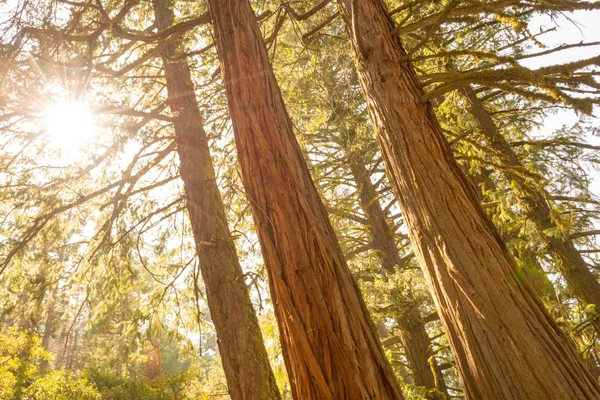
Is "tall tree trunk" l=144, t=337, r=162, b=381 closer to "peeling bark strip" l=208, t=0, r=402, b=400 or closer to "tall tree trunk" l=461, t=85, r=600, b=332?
"tall tree trunk" l=461, t=85, r=600, b=332

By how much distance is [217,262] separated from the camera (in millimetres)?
4395

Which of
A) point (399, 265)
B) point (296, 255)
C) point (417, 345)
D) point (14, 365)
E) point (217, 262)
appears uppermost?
point (14, 365)

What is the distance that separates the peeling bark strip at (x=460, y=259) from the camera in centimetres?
193

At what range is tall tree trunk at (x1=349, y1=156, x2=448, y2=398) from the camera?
6430mm

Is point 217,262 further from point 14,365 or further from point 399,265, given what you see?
point 14,365

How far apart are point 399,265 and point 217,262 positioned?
4.13 metres

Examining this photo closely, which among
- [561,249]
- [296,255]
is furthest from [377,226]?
[296,255]

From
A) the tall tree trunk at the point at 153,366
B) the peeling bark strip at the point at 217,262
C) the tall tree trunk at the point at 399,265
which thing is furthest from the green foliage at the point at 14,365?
the tall tree trunk at the point at 399,265

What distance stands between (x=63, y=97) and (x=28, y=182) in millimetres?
1651

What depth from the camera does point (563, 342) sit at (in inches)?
78.7

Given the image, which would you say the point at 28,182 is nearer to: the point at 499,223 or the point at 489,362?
the point at 489,362

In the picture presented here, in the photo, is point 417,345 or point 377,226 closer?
point 417,345

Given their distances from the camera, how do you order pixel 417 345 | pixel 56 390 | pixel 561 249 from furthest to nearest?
pixel 56 390 < pixel 417 345 < pixel 561 249

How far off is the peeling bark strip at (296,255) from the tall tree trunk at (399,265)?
420cm
